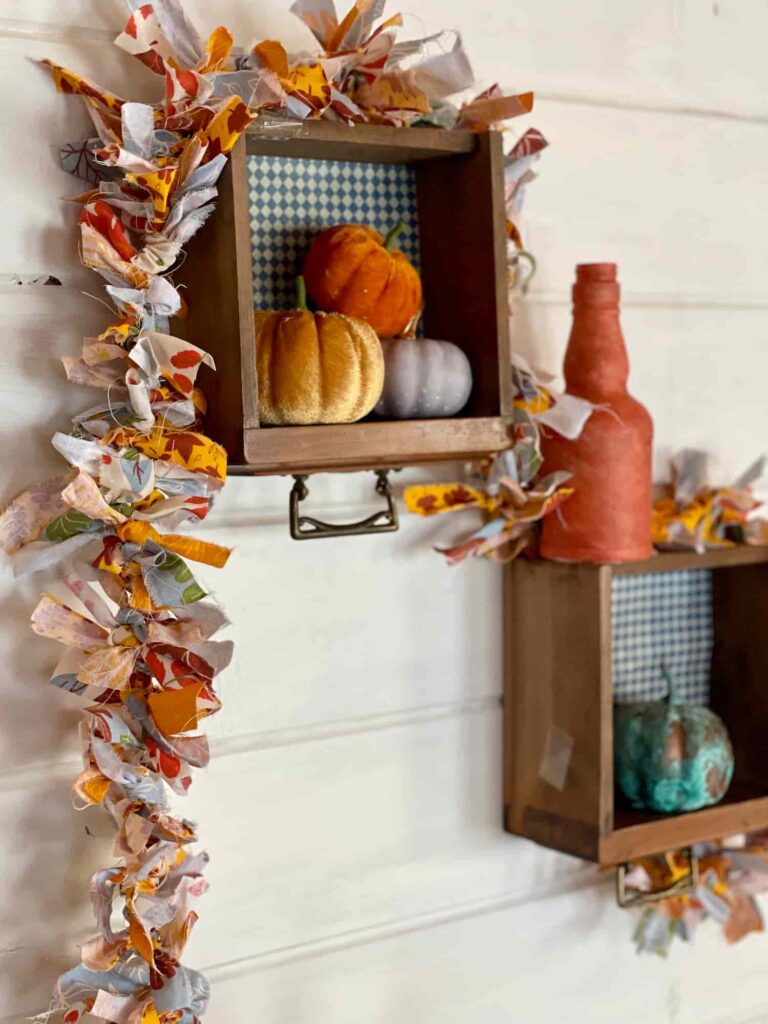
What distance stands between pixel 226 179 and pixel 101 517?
23 centimetres

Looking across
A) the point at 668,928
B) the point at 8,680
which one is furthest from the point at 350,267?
the point at 668,928

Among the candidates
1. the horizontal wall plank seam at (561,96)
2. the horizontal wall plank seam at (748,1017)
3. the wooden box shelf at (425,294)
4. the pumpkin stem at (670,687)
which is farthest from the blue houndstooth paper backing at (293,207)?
the horizontal wall plank seam at (748,1017)

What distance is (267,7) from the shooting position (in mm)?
921

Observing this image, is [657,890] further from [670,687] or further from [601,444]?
[601,444]

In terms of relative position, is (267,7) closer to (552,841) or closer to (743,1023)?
(552,841)

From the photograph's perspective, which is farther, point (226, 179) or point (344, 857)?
point (344, 857)

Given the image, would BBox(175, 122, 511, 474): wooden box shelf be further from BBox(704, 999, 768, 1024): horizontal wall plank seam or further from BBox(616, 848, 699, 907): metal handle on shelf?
BBox(704, 999, 768, 1024): horizontal wall plank seam

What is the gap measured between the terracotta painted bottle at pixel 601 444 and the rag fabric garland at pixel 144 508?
0.27 m

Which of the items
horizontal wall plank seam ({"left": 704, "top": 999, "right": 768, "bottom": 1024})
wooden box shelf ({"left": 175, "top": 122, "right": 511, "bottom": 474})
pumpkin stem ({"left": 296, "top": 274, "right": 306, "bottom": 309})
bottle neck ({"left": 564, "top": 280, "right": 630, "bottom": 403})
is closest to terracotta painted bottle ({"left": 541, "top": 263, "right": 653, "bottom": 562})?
bottle neck ({"left": 564, "top": 280, "right": 630, "bottom": 403})

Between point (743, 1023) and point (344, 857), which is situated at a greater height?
point (344, 857)

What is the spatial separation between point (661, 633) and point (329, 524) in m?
0.38

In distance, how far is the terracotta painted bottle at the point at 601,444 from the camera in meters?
1.00

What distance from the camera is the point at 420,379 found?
867 mm

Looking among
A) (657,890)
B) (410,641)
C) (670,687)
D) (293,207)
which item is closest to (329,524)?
(410,641)
